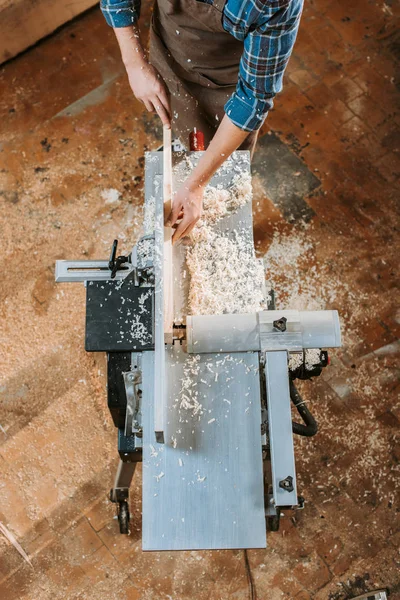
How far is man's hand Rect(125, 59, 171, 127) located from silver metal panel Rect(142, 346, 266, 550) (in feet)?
3.06

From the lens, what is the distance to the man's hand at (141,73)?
6.40 ft

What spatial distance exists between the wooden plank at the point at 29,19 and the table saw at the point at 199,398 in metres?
2.14

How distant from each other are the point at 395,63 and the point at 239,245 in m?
2.29

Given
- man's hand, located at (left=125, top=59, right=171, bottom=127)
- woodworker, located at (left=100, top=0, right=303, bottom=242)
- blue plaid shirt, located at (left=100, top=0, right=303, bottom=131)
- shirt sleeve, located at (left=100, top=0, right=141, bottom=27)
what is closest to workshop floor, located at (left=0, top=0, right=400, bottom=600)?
woodworker, located at (left=100, top=0, right=303, bottom=242)

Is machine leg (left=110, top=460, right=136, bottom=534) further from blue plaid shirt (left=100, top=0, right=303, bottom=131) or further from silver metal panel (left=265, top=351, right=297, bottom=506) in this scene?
blue plaid shirt (left=100, top=0, right=303, bottom=131)

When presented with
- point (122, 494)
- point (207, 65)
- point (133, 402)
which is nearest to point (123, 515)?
point (122, 494)

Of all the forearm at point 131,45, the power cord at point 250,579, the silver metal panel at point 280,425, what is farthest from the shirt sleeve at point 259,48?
the power cord at point 250,579

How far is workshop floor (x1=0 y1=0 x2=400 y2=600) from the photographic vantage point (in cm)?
261

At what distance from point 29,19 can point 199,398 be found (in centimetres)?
278

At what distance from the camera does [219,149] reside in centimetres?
173

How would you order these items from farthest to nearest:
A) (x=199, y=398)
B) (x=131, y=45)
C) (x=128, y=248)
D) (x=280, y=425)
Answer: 1. (x=128, y=248)
2. (x=131, y=45)
3. (x=199, y=398)
4. (x=280, y=425)

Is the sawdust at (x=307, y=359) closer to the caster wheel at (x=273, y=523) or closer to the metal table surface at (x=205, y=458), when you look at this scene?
the metal table surface at (x=205, y=458)

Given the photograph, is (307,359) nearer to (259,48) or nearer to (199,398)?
(199,398)

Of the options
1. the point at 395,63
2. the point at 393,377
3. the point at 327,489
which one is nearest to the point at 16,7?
the point at 395,63
